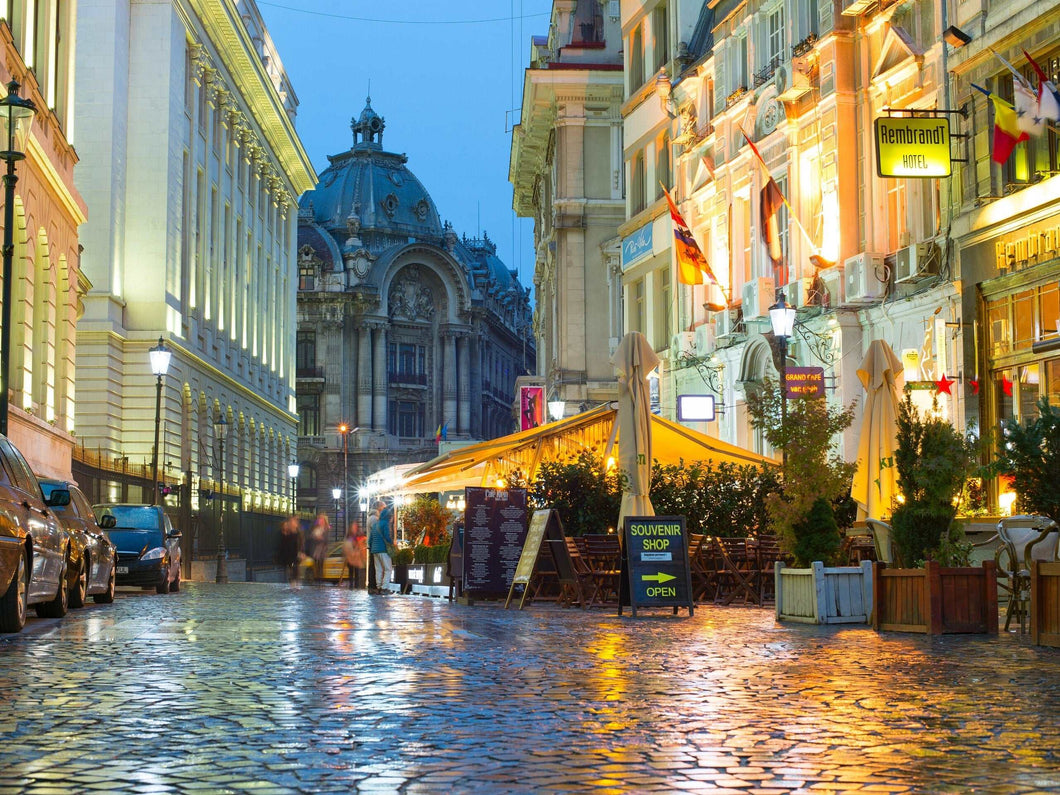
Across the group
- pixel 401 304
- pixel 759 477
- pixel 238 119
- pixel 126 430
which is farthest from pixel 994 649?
pixel 401 304

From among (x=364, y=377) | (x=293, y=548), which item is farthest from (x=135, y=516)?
(x=364, y=377)

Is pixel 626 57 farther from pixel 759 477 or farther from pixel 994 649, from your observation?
pixel 994 649

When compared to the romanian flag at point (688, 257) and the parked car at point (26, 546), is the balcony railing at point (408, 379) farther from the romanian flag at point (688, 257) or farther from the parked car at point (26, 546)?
the parked car at point (26, 546)

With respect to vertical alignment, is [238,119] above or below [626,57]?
above

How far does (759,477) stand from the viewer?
81.8ft

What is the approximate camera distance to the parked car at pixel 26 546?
14883 mm

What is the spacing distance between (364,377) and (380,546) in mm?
85658

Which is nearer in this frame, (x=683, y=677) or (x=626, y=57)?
(x=683, y=677)

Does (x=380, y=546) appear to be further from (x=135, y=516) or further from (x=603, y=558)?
(x=603, y=558)

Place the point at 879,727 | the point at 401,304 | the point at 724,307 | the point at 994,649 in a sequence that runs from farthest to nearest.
A: the point at 401,304, the point at 724,307, the point at 994,649, the point at 879,727

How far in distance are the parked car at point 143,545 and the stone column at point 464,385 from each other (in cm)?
9256

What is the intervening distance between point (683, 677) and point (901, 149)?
51.3 ft

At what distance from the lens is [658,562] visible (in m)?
19.7

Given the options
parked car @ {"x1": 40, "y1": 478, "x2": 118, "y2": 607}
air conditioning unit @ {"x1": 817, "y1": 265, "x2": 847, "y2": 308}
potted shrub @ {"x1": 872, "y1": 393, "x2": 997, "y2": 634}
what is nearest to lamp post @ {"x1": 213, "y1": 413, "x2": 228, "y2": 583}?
air conditioning unit @ {"x1": 817, "y1": 265, "x2": 847, "y2": 308}
